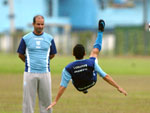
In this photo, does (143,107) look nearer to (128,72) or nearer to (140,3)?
(128,72)

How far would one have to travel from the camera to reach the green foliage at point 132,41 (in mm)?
54656

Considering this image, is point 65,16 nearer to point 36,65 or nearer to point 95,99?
point 95,99

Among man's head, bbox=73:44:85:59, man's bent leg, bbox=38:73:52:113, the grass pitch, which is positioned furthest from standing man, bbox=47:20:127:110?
the grass pitch

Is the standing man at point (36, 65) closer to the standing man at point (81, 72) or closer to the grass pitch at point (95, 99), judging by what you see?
the standing man at point (81, 72)

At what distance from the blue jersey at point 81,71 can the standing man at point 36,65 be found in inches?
30.0

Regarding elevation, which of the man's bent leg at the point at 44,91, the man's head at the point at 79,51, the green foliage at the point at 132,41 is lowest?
the green foliage at the point at 132,41

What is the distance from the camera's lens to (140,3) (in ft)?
256

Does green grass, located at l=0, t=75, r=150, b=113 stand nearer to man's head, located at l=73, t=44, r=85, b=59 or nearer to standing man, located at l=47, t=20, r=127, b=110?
standing man, located at l=47, t=20, r=127, b=110

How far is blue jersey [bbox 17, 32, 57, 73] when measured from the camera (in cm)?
1164

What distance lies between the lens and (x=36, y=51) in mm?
11664

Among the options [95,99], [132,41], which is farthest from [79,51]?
[132,41]

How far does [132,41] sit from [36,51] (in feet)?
144

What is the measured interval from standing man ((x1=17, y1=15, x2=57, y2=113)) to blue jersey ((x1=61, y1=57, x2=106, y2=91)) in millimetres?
762

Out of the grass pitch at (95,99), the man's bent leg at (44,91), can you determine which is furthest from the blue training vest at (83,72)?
the grass pitch at (95,99)
